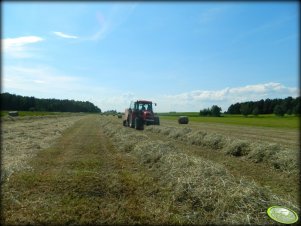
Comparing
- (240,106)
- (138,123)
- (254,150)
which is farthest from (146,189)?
(240,106)

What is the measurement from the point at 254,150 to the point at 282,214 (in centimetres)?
706

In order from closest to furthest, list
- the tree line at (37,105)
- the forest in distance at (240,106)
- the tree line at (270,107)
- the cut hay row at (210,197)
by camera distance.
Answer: the cut hay row at (210,197)
the tree line at (270,107)
the forest in distance at (240,106)
the tree line at (37,105)

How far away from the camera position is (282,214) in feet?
18.1

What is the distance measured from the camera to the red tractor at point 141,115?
27.3 m

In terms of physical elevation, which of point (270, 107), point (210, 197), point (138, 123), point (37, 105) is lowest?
point (210, 197)

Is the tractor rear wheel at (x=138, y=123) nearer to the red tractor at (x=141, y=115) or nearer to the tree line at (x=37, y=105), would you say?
the red tractor at (x=141, y=115)

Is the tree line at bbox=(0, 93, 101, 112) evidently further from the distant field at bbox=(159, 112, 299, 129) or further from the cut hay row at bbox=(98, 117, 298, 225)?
the cut hay row at bbox=(98, 117, 298, 225)

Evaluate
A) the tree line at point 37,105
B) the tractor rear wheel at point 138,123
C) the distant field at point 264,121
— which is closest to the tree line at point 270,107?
the distant field at point 264,121

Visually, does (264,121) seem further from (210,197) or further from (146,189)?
(210,197)

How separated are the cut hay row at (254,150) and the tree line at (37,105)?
3403cm

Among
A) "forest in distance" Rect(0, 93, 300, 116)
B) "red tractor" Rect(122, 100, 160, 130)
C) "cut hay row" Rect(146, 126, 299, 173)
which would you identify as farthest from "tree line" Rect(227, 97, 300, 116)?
"cut hay row" Rect(146, 126, 299, 173)

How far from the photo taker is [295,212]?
570cm

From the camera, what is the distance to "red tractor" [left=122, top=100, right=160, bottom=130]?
27312 millimetres

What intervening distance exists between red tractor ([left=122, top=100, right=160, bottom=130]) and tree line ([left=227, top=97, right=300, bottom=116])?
1515 inches
